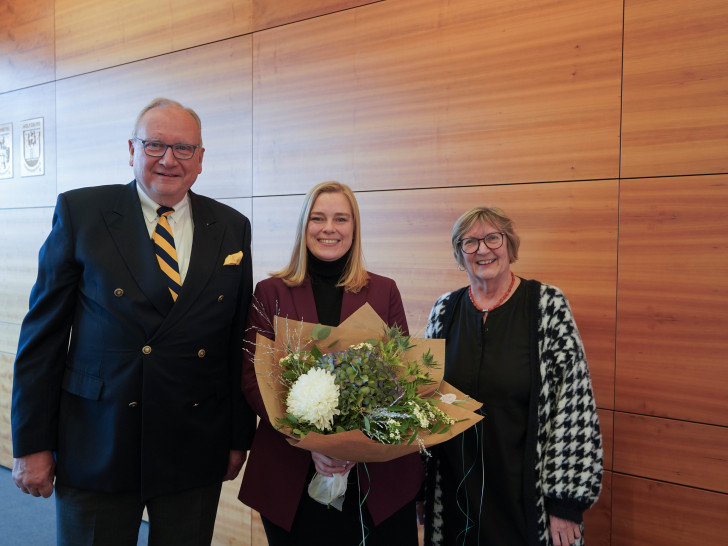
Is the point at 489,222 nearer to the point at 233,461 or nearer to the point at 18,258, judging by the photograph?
the point at 233,461

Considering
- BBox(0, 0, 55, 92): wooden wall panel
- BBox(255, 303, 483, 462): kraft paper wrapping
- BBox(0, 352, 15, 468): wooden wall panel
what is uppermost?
BBox(0, 0, 55, 92): wooden wall panel

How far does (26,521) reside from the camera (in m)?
3.85

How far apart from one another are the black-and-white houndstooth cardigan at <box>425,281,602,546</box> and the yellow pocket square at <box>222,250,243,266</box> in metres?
1.08

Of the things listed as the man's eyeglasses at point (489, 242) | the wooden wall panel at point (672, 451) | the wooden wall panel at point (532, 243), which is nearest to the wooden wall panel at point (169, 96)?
the wooden wall panel at point (532, 243)

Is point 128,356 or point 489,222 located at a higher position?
point 489,222

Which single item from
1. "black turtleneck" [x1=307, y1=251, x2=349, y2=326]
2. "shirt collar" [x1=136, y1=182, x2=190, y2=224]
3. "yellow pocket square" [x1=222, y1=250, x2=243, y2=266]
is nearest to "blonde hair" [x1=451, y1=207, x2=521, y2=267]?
"black turtleneck" [x1=307, y1=251, x2=349, y2=326]

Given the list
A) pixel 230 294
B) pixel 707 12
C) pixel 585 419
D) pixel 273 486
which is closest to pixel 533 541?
pixel 585 419

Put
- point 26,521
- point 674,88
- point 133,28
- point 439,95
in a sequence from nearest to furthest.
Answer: point 674,88 → point 439,95 → point 26,521 → point 133,28

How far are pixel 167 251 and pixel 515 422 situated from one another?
136 cm

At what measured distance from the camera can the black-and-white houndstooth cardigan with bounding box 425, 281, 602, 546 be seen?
6.19 ft

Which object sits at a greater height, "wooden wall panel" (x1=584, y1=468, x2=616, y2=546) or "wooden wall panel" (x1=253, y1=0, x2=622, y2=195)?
"wooden wall panel" (x1=253, y1=0, x2=622, y2=195)

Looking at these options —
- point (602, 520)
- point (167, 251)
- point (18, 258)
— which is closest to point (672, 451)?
point (602, 520)

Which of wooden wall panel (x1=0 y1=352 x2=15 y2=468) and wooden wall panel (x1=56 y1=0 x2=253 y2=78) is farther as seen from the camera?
wooden wall panel (x1=0 y1=352 x2=15 y2=468)

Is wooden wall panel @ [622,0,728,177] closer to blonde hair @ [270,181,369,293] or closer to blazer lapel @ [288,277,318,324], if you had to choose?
blonde hair @ [270,181,369,293]
